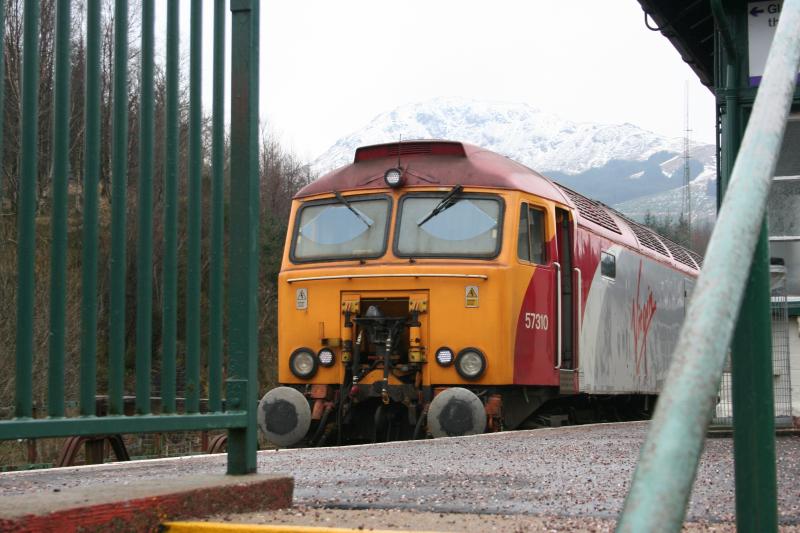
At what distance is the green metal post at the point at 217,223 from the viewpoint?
3.37m

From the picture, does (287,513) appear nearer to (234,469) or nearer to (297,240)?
(234,469)

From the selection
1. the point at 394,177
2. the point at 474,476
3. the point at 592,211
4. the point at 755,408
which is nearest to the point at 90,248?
the point at 755,408

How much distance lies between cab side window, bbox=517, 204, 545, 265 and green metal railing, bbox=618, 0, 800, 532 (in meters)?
8.69

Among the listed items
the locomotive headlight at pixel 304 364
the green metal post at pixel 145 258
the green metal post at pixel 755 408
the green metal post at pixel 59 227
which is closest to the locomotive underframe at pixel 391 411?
the locomotive headlight at pixel 304 364

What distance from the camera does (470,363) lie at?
35.4 ft

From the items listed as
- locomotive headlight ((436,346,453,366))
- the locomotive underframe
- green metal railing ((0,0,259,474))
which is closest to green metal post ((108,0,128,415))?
green metal railing ((0,0,259,474))

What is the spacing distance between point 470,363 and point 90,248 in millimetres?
8083

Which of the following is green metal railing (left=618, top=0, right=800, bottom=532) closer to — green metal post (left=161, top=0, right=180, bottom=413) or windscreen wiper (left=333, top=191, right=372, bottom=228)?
green metal post (left=161, top=0, right=180, bottom=413)

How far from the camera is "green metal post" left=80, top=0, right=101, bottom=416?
2.89 metres

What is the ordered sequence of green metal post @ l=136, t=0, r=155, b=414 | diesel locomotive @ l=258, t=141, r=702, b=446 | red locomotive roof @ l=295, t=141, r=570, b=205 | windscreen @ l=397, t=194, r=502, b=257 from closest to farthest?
1. green metal post @ l=136, t=0, r=155, b=414
2. diesel locomotive @ l=258, t=141, r=702, b=446
3. windscreen @ l=397, t=194, r=502, b=257
4. red locomotive roof @ l=295, t=141, r=570, b=205

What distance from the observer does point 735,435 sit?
2.46 meters

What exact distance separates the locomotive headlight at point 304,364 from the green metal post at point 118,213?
8404 millimetres

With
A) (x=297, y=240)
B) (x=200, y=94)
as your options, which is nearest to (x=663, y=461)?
(x=200, y=94)

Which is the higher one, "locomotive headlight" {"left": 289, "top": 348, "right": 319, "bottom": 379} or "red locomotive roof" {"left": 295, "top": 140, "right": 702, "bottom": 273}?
"red locomotive roof" {"left": 295, "top": 140, "right": 702, "bottom": 273}
